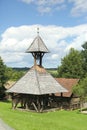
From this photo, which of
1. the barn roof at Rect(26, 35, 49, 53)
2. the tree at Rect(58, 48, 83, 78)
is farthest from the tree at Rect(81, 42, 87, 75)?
the barn roof at Rect(26, 35, 49, 53)

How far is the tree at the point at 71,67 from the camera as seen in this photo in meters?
75.8

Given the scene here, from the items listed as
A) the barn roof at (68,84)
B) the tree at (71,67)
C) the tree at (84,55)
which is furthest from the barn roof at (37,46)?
the tree at (84,55)

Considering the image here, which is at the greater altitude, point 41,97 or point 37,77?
point 37,77

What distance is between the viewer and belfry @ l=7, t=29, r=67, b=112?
42281 millimetres

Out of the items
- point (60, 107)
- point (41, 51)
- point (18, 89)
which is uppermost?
point (41, 51)

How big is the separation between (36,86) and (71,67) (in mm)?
34770

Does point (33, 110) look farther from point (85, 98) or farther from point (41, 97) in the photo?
point (85, 98)

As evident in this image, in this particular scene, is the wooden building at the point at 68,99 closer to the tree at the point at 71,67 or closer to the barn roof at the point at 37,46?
the barn roof at the point at 37,46

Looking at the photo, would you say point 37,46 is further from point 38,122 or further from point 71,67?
point 71,67

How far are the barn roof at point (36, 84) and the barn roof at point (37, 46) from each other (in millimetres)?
2497

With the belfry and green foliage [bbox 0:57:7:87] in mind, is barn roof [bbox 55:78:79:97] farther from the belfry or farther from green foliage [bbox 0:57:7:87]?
green foliage [bbox 0:57:7:87]

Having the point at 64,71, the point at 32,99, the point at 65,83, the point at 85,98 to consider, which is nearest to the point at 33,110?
the point at 32,99

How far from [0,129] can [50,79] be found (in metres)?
27.0

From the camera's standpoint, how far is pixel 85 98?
46562 millimetres
